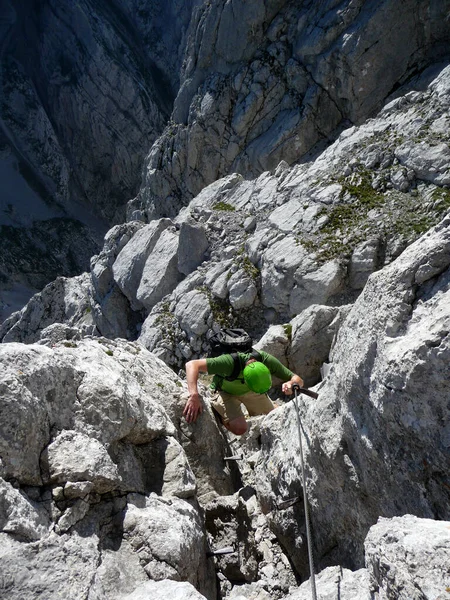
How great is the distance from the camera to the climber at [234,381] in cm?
750

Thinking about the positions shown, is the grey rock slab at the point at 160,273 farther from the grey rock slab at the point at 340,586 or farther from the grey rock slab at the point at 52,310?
the grey rock slab at the point at 340,586

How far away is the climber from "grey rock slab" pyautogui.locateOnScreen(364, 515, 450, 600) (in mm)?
3332

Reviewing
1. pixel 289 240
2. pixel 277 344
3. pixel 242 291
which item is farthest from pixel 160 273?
pixel 277 344

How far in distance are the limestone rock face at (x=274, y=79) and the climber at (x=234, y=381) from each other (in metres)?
30.5

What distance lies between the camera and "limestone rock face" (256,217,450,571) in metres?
3.74

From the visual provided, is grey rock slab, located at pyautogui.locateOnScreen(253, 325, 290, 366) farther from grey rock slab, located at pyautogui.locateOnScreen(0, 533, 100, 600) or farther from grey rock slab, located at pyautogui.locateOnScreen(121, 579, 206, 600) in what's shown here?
grey rock slab, located at pyautogui.locateOnScreen(0, 533, 100, 600)

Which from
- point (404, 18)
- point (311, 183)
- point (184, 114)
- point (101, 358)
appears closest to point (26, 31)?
point (184, 114)

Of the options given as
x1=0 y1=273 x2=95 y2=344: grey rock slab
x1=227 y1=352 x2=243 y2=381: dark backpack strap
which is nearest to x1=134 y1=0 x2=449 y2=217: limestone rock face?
x1=0 y1=273 x2=95 y2=344: grey rock slab

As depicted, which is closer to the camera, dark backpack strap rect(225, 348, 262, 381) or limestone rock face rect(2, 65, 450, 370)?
dark backpack strap rect(225, 348, 262, 381)

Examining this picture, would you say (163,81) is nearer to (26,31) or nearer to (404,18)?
(26,31)

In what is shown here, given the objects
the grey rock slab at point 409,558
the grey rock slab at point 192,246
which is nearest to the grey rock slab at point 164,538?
the grey rock slab at point 409,558

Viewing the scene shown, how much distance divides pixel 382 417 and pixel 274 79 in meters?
38.8

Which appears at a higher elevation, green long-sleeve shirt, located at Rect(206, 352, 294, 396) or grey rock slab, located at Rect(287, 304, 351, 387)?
grey rock slab, located at Rect(287, 304, 351, 387)

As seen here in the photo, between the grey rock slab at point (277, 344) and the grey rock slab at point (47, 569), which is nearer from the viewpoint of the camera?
the grey rock slab at point (47, 569)
